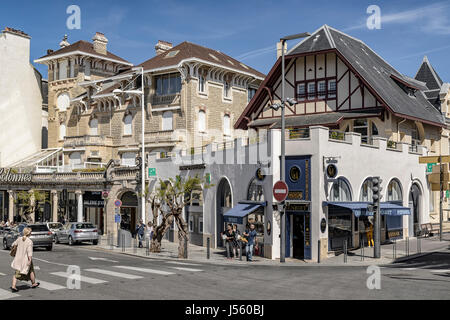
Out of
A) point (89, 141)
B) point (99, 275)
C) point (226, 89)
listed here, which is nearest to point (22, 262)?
point (99, 275)

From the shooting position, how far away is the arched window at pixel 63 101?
57062mm

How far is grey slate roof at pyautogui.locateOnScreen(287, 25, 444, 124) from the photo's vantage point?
33.8 metres

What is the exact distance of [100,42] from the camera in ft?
189

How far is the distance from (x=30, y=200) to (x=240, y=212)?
2774 centimetres

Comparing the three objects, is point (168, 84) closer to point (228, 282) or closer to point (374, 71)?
point (374, 71)

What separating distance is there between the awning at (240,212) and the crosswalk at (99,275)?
18.2 feet

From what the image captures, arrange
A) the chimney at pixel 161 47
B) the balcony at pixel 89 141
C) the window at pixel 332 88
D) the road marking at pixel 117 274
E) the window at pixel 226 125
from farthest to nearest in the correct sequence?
the chimney at pixel 161 47 < the balcony at pixel 89 141 < the window at pixel 226 125 < the window at pixel 332 88 < the road marking at pixel 117 274

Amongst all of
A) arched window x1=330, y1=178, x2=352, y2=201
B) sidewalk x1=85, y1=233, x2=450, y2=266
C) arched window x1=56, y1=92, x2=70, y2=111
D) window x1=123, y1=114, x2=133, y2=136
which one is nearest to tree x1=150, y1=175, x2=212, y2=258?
sidewalk x1=85, y1=233, x2=450, y2=266

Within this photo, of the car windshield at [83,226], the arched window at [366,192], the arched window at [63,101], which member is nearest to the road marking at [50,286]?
the arched window at [366,192]

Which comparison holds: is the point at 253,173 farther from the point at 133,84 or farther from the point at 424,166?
the point at 133,84

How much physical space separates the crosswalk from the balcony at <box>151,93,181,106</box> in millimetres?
27114

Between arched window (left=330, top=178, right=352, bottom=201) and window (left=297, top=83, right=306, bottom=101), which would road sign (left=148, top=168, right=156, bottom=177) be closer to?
window (left=297, top=83, right=306, bottom=101)

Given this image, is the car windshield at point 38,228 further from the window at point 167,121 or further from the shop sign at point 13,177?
the shop sign at point 13,177
